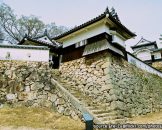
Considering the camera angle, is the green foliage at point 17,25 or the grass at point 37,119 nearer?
the grass at point 37,119

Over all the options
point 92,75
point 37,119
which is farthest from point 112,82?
point 37,119

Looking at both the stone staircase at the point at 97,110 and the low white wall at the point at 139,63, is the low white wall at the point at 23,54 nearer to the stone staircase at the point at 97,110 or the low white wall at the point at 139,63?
the stone staircase at the point at 97,110

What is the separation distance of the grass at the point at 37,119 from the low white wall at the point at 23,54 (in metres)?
3.50

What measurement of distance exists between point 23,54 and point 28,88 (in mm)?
2402

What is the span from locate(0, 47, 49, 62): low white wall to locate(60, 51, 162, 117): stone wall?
2.85 metres

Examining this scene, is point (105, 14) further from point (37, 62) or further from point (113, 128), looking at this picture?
point (113, 128)

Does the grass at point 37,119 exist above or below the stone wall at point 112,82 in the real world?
below

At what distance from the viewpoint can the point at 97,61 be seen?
1505 centimetres

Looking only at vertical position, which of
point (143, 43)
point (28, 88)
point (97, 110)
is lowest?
point (97, 110)

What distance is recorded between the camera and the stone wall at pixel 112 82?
13777mm

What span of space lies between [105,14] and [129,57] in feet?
17.9

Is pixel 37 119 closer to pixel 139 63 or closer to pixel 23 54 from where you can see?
pixel 23 54

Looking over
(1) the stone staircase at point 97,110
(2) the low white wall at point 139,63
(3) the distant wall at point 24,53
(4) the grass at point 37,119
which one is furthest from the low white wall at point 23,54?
(2) the low white wall at point 139,63

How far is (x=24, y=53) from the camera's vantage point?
1453 centimetres
